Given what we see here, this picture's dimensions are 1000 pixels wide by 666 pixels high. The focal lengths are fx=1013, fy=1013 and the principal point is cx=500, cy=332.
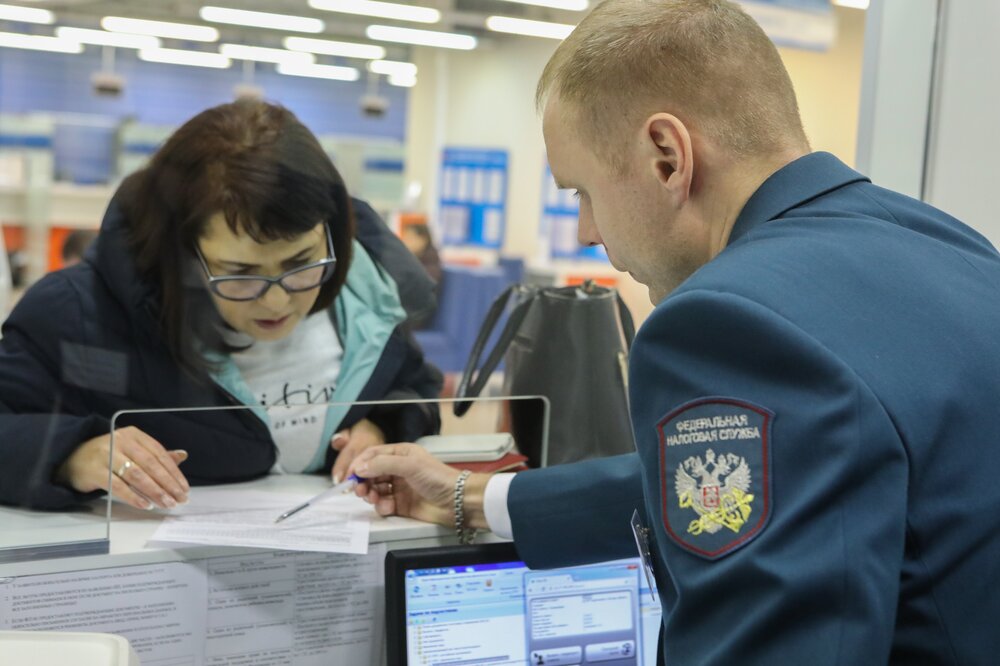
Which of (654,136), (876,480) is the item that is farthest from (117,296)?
(876,480)

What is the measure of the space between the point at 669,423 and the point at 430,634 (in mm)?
571

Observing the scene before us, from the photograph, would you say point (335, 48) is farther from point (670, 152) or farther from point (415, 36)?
point (670, 152)

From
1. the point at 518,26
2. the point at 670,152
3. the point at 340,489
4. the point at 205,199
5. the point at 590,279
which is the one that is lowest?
the point at 340,489

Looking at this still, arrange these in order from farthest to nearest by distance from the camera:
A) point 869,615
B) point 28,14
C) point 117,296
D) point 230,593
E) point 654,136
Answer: point 28,14 → point 117,296 → point 230,593 → point 654,136 → point 869,615

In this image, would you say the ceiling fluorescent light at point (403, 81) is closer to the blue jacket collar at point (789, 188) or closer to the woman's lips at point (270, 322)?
the woman's lips at point (270, 322)

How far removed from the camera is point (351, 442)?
1.34m

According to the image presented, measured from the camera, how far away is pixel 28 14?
1493 mm

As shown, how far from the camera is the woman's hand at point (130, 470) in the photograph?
1189 millimetres

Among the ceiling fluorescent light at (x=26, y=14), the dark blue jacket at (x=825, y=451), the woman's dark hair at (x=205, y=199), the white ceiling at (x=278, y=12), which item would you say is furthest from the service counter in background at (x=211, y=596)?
the white ceiling at (x=278, y=12)

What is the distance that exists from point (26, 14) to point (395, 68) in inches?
28.4

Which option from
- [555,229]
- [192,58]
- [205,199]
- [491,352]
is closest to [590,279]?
[491,352]

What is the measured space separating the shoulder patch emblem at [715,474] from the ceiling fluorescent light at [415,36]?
52.3 inches

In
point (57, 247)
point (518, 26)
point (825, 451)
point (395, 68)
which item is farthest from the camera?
point (518, 26)

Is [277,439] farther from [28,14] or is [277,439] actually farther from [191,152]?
[28,14]
